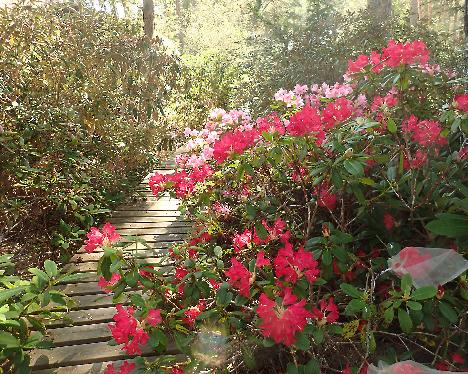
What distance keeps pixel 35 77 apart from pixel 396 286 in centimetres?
312

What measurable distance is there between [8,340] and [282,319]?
4.02ft

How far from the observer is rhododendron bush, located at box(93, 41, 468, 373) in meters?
1.59

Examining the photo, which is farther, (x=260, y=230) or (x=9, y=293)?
(x=260, y=230)

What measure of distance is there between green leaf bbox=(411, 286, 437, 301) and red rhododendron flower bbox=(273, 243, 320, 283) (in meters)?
0.38

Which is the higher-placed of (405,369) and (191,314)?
(405,369)

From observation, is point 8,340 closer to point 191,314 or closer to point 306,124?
point 191,314

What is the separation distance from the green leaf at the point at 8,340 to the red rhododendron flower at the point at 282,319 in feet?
3.70

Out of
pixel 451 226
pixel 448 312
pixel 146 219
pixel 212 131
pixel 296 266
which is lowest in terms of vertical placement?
pixel 146 219

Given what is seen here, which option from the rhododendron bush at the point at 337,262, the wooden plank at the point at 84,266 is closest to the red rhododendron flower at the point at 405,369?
the rhododendron bush at the point at 337,262

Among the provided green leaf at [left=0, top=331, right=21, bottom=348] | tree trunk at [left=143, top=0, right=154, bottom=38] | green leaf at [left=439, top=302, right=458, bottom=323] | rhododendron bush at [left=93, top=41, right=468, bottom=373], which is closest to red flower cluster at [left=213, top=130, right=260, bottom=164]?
rhododendron bush at [left=93, top=41, right=468, bottom=373]

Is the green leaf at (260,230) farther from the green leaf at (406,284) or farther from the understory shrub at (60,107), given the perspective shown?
the understory shrub at (60,107)

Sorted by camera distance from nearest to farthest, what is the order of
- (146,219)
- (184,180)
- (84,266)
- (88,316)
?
(88,316) < (184,180) < (84,266) < (146,219)

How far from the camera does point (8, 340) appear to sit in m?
1.73

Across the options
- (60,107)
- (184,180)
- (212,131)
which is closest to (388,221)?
(184,180)
